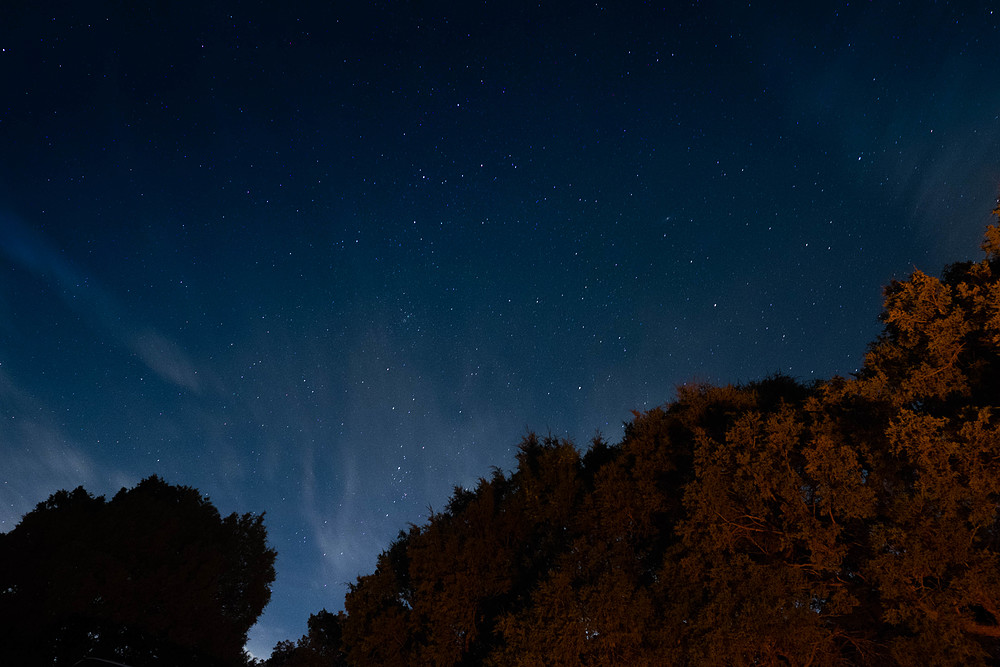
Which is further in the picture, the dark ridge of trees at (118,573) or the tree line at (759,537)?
the dark ridge of trees at (118,573)

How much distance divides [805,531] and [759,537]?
2243 mm

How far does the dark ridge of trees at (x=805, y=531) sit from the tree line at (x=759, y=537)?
50 mm

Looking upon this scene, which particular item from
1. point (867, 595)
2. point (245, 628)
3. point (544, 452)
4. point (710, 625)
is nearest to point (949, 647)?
point (867, 595)

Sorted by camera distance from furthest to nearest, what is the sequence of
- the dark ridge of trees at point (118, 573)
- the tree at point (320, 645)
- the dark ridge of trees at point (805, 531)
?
the tree at point (320, 645) → the dark ridge of trees at point (118, 573) → the dark ridge of trees at point (805, 531)

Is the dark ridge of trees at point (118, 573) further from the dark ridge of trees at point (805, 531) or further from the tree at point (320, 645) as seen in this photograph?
the dark ridge of trees at point (805, 531)

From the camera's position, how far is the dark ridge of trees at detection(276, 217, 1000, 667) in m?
11.2

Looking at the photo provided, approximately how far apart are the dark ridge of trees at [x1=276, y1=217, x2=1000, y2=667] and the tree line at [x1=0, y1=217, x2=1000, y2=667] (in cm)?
5

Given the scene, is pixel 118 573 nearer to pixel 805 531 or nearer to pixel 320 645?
pixel 320 645

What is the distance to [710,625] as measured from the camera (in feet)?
42.9

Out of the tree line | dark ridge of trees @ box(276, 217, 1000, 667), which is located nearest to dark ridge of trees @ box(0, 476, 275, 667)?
the tree line

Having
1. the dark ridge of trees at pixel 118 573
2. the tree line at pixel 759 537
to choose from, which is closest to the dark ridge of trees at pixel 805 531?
the tree line at pixel 759 537

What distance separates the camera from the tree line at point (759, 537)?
37.1 ft

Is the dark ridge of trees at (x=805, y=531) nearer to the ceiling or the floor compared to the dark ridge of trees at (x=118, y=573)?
nearer to the floor

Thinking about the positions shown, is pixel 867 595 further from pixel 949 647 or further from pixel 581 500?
pixel 581 500
